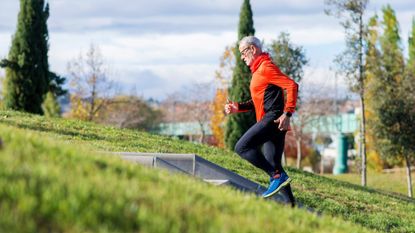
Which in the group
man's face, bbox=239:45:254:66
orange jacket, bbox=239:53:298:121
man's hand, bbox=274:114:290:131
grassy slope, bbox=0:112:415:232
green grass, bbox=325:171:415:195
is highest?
man's face, bbox=239:45:254:66

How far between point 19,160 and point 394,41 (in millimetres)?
44811

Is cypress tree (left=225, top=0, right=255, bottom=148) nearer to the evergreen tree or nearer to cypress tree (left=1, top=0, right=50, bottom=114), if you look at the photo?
cypress tree (left=1, top=0, right=50, bottom=114)

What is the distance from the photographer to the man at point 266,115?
977 cm

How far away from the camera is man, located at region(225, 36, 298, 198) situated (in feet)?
32.0

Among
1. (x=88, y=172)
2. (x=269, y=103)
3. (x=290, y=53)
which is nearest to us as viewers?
(x=88, y=172)

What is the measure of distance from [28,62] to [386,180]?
20.5 meters

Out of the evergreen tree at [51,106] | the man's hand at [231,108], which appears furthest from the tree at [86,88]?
the man's hand at [231,108]

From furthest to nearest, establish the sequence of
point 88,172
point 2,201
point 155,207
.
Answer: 1. point 88,172
2. point 155,207
3. point 2,201

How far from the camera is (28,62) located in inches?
1406

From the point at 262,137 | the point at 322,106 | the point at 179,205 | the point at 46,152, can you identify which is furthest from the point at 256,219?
the point at 322,106

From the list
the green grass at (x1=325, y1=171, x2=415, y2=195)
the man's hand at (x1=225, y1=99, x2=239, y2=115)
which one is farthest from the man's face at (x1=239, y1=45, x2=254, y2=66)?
the green grass at (x1=325, y1=171, x2=415, y2=195)

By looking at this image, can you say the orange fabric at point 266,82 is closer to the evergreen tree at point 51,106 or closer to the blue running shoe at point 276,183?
the blue running shoe at point 276,183

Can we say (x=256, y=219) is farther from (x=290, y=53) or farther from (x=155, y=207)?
(x=290, y=53)

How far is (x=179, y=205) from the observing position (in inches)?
235
